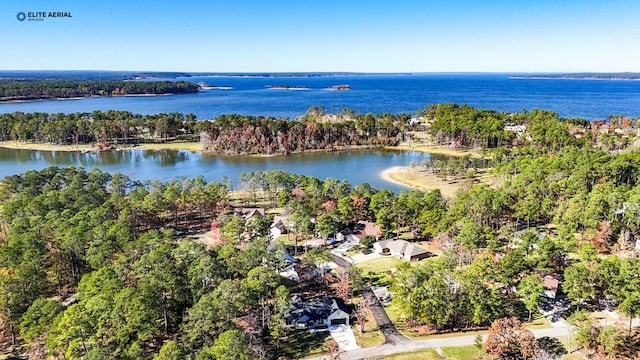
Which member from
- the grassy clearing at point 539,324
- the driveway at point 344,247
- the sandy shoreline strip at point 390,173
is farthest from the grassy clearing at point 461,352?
the sandy shoreline strip at point 390,173

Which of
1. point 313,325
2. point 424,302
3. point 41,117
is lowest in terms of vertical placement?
point 313,325

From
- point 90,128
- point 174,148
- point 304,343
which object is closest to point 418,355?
point 304,343

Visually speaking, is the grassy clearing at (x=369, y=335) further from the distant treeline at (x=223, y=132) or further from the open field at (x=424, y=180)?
the distant treeline at (x=223, y=132)

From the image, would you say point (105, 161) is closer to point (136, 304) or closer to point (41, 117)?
point (41, 117)

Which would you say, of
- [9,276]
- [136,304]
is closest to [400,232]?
[136,304]

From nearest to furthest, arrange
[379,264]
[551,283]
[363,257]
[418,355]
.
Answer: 1. [418,355]
2. [551,283]
3. [379,264]
4. [363,257]

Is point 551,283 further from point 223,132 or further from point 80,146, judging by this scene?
point 80,146
